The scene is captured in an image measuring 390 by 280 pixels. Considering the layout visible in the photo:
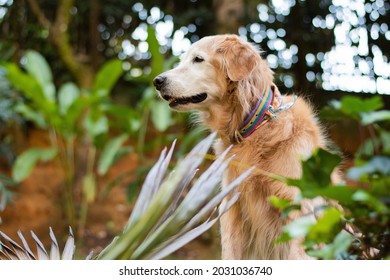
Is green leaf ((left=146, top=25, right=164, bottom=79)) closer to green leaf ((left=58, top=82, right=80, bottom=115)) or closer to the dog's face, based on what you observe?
green leaf ((left=58, top=82, right=80, bottom=115))

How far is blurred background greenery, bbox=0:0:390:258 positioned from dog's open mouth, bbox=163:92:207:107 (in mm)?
1057

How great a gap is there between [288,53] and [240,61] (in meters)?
2.90

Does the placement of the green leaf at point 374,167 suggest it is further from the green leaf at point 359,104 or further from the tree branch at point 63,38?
the tree branch at point 63,38

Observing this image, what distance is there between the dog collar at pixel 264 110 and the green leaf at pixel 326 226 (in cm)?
127

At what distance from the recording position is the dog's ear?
2109 mm

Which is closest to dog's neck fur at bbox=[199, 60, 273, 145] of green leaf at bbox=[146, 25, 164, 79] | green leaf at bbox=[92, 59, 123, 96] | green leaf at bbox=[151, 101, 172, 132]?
green leaf at bbox=[146, 25, 164, 79]

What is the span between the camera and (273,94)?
6.84 feet

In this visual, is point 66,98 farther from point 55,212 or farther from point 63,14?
point 55,212

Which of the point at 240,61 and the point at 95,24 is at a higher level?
the point at 240,61

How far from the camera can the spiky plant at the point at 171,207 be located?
0.88m
